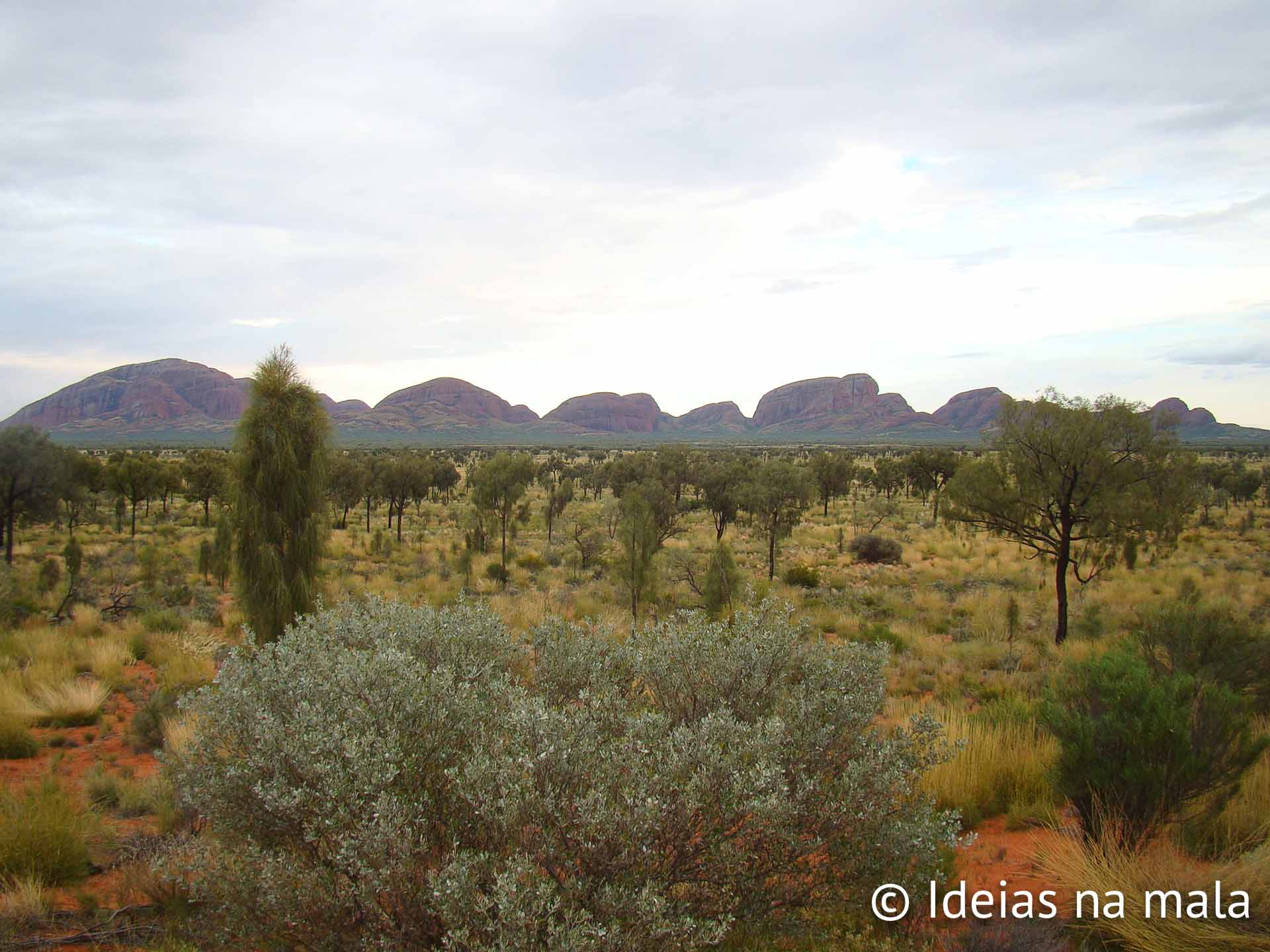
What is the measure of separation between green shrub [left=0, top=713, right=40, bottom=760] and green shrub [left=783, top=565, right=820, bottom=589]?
1732 centimetres

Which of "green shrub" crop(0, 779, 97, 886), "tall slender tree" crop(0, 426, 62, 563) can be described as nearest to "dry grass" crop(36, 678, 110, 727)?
"green shrub" crop(0, 779, 97, 886)

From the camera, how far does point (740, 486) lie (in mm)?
26422

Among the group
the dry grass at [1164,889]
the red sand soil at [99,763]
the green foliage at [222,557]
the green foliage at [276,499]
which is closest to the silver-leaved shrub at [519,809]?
the dry grass at [1164,889]

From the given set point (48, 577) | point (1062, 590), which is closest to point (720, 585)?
point (1062, 590)

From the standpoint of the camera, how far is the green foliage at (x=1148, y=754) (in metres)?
5.29

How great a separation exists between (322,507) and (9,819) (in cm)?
509

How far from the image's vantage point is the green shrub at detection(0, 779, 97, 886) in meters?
5.38

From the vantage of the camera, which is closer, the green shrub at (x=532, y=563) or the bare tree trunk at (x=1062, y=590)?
the bare tree trunk at (x=1062, y=590)

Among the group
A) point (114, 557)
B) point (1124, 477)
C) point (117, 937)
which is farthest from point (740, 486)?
point (117, 937)

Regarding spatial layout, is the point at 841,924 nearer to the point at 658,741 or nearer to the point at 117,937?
the point at 658,741

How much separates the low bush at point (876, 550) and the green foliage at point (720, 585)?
1310cm

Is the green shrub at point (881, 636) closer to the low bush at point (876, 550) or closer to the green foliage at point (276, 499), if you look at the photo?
the green foliage at point (276, 499)

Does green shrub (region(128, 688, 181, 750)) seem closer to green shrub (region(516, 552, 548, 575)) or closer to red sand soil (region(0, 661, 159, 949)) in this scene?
red sand soil (region(0, 661, 159, 949))

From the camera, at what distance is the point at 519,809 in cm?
326
